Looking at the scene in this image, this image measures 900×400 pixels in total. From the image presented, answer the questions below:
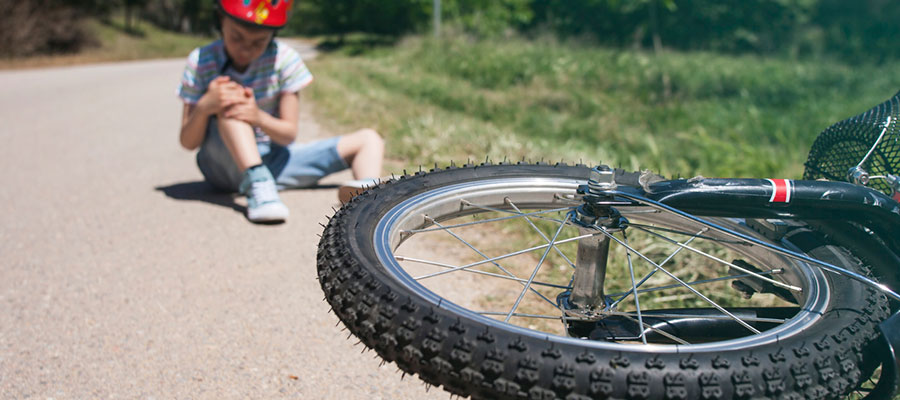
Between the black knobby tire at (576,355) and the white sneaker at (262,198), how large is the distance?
6.80 ft

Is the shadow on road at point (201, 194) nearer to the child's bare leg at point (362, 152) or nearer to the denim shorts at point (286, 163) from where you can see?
the denim shorts at point (286, 163)

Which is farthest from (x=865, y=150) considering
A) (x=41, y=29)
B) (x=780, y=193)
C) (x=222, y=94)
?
(x=41, y=29)

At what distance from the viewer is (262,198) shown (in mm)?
3453

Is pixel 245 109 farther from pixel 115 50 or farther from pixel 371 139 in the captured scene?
pixel 115 50

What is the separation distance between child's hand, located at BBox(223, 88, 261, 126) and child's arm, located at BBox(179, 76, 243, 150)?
0.08ft

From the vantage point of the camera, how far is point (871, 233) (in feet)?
5.43

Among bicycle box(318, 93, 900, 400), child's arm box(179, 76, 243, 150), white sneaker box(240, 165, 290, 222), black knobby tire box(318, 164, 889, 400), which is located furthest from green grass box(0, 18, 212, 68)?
black knobby tire box(318, 164, 889, 400)

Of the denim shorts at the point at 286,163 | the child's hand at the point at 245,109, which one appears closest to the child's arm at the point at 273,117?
the child's hand at the point at 245,109

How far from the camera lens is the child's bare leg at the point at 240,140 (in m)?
3.49

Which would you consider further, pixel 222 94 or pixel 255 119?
pixel 255 119

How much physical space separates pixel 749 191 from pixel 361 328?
3.10 feet

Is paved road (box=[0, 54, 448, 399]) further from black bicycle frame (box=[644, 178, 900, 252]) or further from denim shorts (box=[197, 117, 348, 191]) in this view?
black bicycle frame (box=[644, 178, 900, 252])

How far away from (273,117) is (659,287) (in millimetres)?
Answer: 2501

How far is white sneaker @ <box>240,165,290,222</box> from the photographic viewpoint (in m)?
3.40
